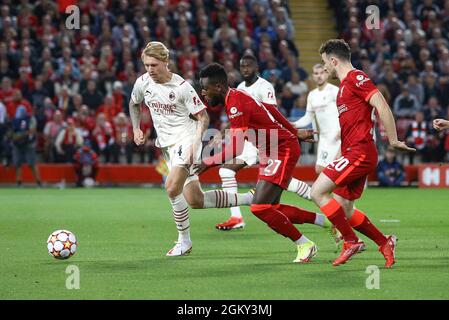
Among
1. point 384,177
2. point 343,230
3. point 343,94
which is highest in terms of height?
point 343,94

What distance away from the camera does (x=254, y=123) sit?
32.5ft

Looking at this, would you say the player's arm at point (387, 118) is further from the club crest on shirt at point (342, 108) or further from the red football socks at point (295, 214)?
the red football socks at point (295, 214)

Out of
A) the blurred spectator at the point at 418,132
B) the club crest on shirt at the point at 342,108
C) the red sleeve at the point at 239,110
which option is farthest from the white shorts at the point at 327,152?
the blurred spectator at the point at 418,132

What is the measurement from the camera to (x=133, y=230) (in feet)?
43.4

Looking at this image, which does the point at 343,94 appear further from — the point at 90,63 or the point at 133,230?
the point at 90,63

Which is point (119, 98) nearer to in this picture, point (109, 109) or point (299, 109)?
point (109, 109)

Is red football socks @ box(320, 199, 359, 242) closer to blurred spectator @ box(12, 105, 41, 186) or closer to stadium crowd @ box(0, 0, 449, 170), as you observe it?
stadium crowd @ box(0, 0, 449, 170)

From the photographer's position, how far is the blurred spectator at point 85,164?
23.4 m

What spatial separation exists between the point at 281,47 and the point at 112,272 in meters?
17.4

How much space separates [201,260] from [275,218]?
3.05 ft

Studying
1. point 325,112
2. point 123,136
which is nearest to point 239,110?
point 325,112

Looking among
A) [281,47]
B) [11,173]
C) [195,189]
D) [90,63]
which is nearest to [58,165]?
[11,173]

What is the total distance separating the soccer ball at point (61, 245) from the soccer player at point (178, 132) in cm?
111

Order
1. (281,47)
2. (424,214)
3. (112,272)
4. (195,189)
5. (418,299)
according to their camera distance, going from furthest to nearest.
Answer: (281,47), (424,214), (195,189), (112,272), (418,299)
